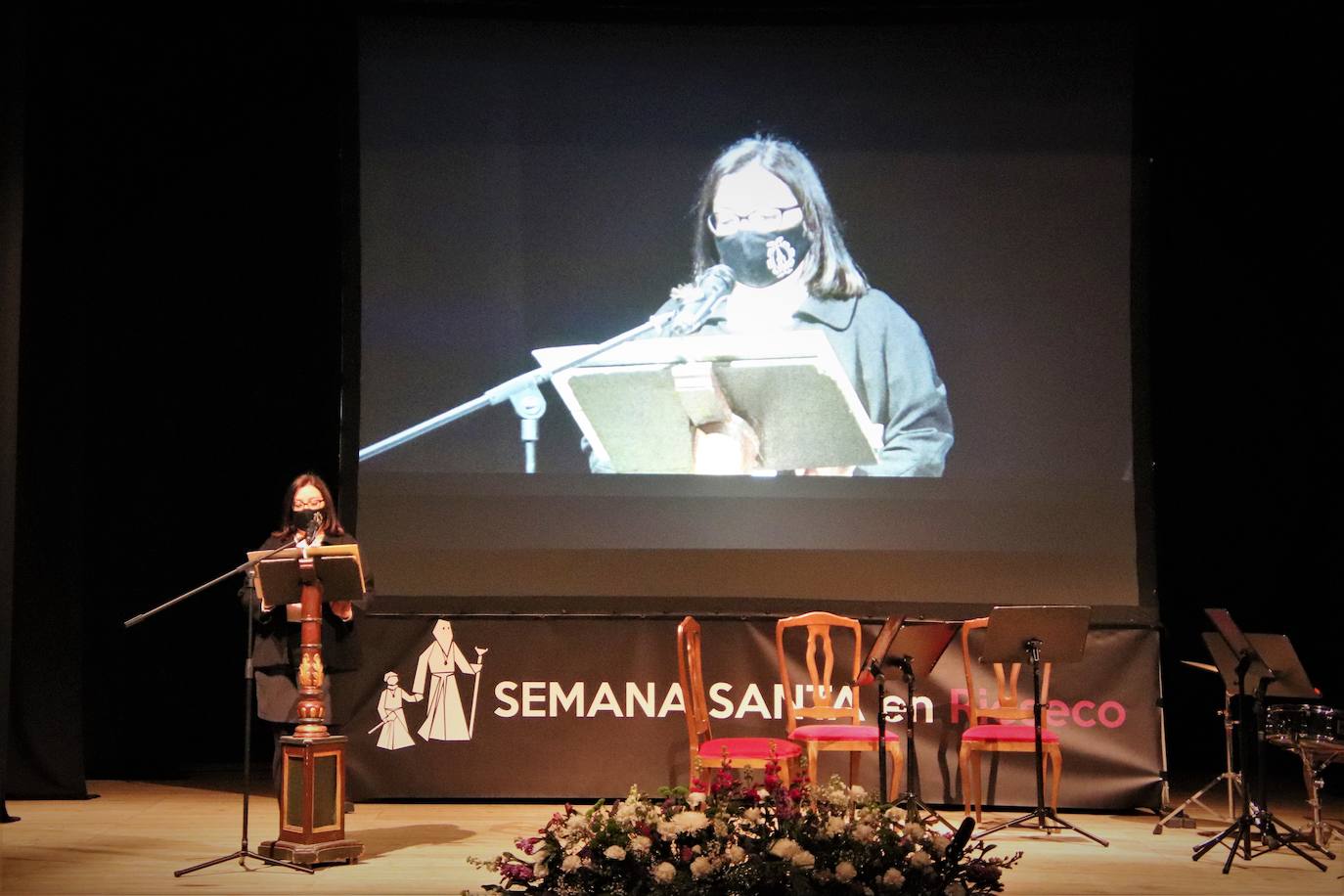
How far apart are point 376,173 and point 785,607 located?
292cm

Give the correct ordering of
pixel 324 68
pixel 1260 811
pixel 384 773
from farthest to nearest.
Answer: pixel 324 68 → pixel 384 773 → pixel 1260 811

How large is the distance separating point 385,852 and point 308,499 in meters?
1.38

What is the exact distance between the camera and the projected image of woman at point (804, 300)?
6.67 meters

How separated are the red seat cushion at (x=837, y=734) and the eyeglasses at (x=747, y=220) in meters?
2.43

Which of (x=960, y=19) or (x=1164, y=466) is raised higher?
(x=960, y=19)

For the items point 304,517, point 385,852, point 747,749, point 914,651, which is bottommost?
point 385,852

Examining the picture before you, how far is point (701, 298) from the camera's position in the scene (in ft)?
22.1

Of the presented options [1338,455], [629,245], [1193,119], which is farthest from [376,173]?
[1338,455]

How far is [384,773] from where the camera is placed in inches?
257

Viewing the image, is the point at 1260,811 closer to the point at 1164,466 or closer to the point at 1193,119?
the point at 1164,466

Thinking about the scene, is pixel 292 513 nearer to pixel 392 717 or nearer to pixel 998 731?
pixel 392 717

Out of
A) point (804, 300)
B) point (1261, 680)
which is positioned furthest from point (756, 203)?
point (1261, 680)

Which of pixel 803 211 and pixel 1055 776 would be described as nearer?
pixel 1055 776

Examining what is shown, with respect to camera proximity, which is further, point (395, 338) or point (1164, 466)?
point (1164, 466)
